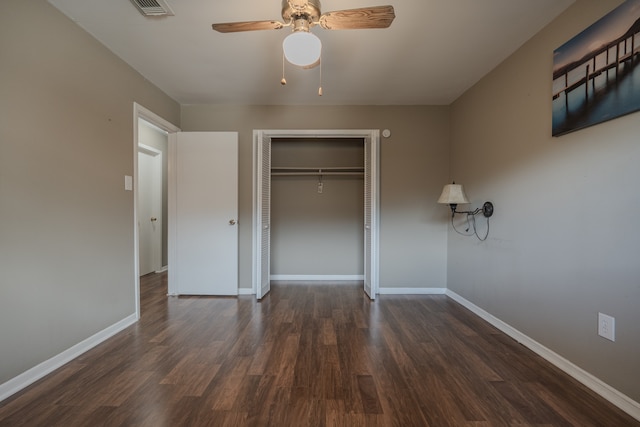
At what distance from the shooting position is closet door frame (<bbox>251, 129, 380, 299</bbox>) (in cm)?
332

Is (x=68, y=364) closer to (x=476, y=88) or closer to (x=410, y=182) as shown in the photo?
(x=410, y=182)

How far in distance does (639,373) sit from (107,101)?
409 cm

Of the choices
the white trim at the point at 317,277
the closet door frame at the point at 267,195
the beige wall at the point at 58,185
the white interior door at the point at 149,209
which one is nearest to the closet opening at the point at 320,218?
the white trim at the point at 317,277

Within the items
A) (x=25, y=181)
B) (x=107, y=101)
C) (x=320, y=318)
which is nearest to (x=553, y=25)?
(x=320, y=318)

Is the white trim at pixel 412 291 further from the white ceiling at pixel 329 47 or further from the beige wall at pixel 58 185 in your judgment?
the beige wall at pixel 58 185

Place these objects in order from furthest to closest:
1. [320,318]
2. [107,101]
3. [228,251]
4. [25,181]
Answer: [228,251]
[320,318]
[107,101]
[25,181]

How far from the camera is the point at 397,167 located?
139 inches

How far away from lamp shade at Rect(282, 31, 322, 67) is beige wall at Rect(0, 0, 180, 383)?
5.42ft

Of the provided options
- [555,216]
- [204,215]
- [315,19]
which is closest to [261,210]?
[204,215]

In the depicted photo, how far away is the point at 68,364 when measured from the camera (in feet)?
6.18

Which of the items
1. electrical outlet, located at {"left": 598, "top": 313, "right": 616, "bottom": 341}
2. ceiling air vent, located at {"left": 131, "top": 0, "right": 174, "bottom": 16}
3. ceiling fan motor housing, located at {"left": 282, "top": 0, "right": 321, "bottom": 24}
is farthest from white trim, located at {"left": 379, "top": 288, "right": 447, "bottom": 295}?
ceiling air vent, located at {"left": 131, "top": 0, "right": 174, "bottom": 16}

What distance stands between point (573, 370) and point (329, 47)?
2982 mm

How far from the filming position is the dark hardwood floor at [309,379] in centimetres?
140

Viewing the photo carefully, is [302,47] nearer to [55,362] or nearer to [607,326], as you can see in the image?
[607,326]
